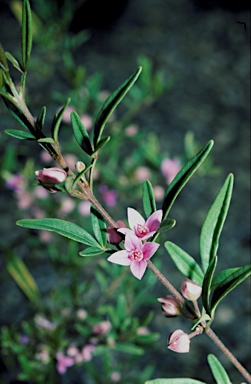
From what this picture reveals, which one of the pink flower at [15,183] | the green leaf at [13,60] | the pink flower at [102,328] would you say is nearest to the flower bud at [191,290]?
the green leaf at [13,60]

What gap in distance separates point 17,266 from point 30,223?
85cm

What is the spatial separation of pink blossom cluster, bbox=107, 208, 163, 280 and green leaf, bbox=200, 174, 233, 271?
0.07 m

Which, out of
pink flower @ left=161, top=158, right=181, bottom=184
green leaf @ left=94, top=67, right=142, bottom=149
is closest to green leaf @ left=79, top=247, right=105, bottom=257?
green leaf @ left=94, top=67, right=142, bottom=149

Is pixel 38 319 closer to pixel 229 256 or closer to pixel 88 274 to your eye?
pixel 88 274

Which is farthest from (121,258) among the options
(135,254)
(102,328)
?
(102,328)

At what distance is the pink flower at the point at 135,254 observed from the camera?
42cm

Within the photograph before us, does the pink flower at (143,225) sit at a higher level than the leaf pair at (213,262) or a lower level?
higher

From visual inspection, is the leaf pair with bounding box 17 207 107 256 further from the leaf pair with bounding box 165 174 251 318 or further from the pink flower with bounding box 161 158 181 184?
the pink flower with bounding box 161 158 181 184

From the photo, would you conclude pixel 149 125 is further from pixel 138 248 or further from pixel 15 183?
pixel 138 248

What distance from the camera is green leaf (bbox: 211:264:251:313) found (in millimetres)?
404

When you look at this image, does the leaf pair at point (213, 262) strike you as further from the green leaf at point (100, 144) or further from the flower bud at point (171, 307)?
the green leaf at point (100, 144)

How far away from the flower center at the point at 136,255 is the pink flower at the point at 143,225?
0.04ft

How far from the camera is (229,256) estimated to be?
158 centimetres

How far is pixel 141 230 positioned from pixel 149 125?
1.60 metres
